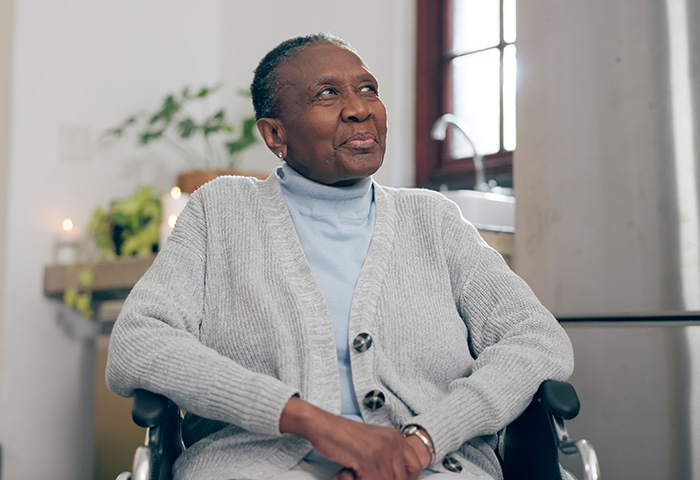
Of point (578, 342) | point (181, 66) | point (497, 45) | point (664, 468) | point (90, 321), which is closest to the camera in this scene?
point (664, 468)

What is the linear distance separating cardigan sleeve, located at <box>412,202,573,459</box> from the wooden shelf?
58.0 inches

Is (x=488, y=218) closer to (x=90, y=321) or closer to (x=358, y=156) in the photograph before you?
(x=358, y=156)

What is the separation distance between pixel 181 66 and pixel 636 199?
2160 millimetres

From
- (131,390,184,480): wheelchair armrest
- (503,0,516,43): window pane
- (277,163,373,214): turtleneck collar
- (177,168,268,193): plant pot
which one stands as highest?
(503,0,516,43): window pane

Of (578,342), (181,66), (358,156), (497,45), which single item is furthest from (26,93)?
(578,342)

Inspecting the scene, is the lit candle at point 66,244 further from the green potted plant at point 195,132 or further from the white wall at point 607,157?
the white wall at point 607,157

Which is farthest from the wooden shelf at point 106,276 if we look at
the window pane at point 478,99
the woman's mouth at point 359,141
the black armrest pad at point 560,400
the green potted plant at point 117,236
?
the black armrest pad at point 560,400

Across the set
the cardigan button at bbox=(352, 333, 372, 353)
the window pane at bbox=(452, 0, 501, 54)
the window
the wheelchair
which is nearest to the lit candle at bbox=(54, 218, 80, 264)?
the window

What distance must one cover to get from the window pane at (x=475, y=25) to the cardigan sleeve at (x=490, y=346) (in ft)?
5.13

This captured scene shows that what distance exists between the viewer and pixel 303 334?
1.17m

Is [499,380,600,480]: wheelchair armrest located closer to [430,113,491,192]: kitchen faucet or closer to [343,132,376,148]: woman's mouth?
[343,132,376,148]: woman's mouth

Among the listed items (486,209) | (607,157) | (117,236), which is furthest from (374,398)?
(117,236)

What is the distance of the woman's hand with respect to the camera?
3.31ft

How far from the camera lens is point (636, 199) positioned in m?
1.64
